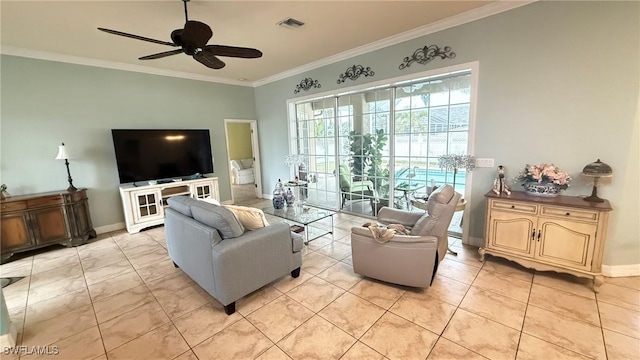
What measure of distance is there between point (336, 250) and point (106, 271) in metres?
2.79

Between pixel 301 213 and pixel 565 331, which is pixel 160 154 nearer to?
pixel 301 213

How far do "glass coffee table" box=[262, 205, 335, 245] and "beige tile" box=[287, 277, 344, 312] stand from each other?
79cm

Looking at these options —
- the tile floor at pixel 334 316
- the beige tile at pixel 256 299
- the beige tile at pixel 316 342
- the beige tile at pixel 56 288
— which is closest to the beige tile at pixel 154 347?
the tile floor at pixel 334 316

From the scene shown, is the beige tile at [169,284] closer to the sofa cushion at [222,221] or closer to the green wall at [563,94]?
the sofa cushion at [222,221]

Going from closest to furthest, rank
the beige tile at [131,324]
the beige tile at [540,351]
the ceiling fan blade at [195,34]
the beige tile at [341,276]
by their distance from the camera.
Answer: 1. the beige tile at [540,351]
2. the beige tile at [131,324]
3. the ceiling fan blade at [195,34]
4. the beige tile at [341,276]

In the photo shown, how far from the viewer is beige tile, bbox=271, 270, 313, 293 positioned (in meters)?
2.58

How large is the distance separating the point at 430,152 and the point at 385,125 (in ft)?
2.80

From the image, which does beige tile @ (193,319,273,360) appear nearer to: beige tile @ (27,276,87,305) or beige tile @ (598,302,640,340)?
beige tile @ (27,276,87,305)

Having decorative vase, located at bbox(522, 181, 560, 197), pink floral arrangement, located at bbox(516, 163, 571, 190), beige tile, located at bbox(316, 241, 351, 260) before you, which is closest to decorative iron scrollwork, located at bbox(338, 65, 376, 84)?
pink floral arrangement, located at bbox(516, 163, 571, 190)

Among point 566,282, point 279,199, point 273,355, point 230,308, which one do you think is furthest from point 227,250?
point 566,282

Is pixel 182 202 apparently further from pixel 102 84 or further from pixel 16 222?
pixel 102 84

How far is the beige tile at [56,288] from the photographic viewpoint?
2533mm

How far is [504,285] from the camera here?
2.50m

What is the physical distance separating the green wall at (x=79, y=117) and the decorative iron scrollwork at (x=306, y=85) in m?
2.03
